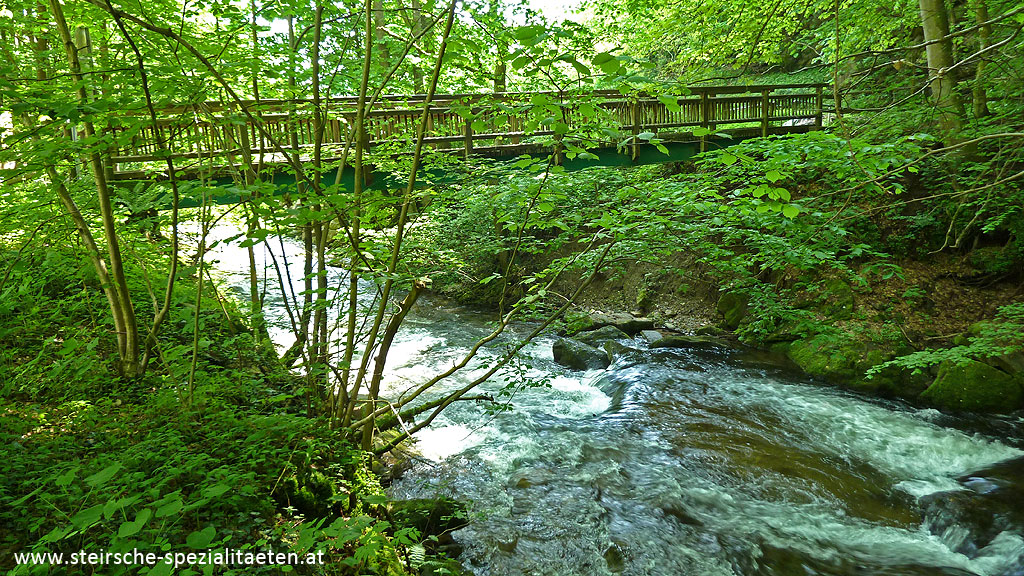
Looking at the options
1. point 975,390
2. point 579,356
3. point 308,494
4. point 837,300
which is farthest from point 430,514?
point 837,300

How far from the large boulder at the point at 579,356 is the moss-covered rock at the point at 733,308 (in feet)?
9.29

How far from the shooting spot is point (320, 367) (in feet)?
12.0

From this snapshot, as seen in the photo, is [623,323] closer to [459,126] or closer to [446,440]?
[459,126]

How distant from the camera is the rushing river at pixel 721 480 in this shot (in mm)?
4492

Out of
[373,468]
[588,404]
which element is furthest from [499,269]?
[373,468]

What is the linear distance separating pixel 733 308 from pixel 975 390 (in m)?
3.93

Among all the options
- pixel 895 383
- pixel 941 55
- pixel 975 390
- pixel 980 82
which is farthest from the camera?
pixel 941 55

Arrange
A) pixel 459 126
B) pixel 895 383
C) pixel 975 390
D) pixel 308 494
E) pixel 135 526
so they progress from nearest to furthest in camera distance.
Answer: pixel 135 526, pixel 308 494, pixel 975 390, pixel 895 383, pixel 459 126

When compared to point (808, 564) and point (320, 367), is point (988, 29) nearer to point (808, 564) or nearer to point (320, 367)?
point (808, 564)

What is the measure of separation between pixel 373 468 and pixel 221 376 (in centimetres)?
175

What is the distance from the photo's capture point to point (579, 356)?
29.3 ft

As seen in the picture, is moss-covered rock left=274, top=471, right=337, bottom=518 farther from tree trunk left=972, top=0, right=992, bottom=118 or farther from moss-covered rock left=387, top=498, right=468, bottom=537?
tree trunk left=972, top=0, right=992, bottom=118

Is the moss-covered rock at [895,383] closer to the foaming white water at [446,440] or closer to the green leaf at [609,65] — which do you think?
the foaming white water at [446,440]

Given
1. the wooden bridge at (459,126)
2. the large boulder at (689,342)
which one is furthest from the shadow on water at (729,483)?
the wooden bridge at (459,126)
